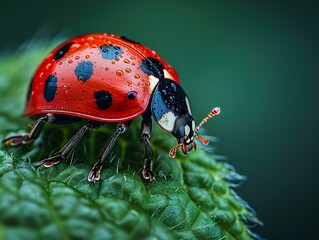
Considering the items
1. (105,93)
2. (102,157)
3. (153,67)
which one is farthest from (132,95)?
(102,157)

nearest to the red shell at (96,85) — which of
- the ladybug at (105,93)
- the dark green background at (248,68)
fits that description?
the ladybug at (105,93)

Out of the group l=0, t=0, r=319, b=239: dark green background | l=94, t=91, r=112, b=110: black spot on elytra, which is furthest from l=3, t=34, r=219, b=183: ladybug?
l=0, t=0, r=319, b=239: dark green background

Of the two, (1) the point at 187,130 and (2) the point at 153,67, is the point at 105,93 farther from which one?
(1) the point at 187,130

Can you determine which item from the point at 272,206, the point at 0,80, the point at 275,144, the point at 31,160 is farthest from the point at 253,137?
the point at 31,160

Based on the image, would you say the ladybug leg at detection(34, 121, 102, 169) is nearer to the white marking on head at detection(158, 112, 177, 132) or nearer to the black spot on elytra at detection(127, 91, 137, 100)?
the black spot on elytra at detection(127, 91, 137, 100)

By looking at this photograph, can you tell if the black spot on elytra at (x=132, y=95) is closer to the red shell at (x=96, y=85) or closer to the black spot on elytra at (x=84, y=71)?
the red shell at (x=96, y=85)

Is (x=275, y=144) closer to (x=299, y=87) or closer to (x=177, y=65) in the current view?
(x=299, y=87)
